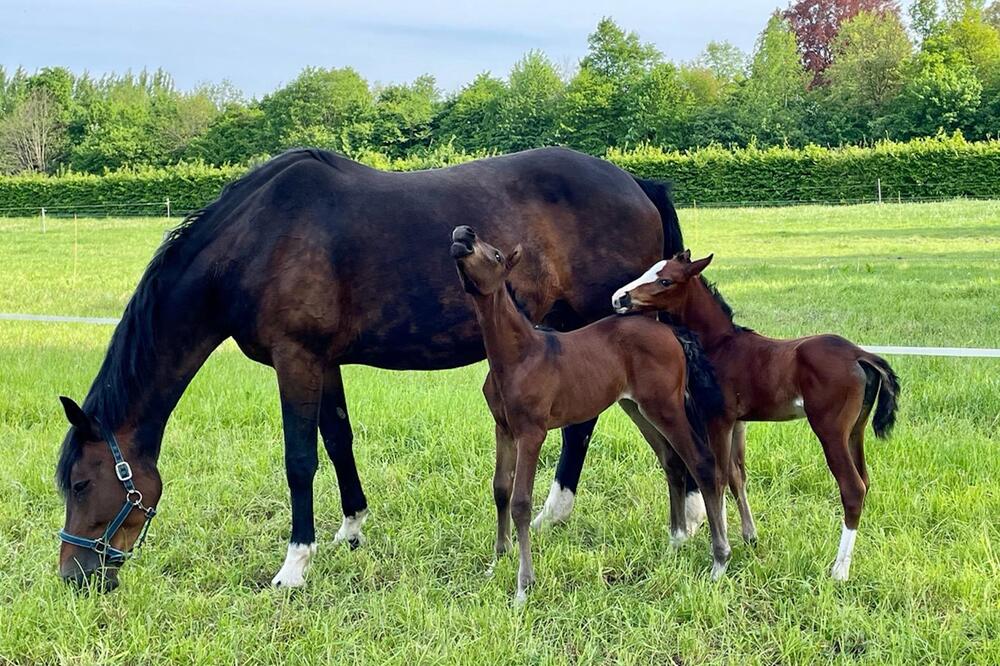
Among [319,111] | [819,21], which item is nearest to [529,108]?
[319,111]

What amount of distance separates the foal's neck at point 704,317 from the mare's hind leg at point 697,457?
0.44 metres

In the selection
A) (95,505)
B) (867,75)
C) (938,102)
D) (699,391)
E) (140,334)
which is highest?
(867,75)

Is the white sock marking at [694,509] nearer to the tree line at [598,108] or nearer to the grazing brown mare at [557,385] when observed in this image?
the grazing brown mare at [557,385]

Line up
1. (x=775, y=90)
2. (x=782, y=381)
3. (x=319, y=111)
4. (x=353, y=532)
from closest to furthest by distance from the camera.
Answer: (x=782, y=381) < (x=353, y=532) < (x=319, y=111) < (x=775, y=90)

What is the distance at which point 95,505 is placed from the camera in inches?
137

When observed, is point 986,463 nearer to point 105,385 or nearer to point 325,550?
point 325,550

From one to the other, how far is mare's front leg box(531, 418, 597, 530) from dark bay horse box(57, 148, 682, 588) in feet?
2.30

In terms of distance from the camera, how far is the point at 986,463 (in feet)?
14.5

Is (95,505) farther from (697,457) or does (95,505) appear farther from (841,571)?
(841,571)

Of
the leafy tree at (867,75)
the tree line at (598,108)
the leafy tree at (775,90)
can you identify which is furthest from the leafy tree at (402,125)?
the leafy tree at (867,75)

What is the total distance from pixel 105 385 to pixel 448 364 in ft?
5.09

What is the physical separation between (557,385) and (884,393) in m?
1.40

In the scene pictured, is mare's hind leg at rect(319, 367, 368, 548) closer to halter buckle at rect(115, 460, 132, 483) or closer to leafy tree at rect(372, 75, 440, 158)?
halter buckle at rect(115, 460, 132, 483)

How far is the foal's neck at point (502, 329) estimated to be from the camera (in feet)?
10.8
